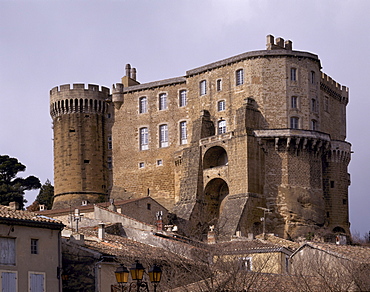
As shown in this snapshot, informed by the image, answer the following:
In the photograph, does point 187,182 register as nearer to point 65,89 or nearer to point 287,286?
point 65,89

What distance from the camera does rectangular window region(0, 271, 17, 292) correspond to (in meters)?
35.7

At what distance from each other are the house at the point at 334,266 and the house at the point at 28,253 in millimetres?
9238

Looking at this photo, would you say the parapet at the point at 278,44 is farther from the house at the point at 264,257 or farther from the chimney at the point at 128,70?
the house at the point at 264,257

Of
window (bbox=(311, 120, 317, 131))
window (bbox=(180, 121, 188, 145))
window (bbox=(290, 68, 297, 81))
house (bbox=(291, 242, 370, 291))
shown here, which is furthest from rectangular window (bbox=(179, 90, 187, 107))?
house (bbox=(291, 242, 370, 291))

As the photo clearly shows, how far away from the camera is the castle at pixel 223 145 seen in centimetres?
6800

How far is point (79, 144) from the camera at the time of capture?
3081 inches

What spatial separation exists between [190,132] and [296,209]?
36.3 feet

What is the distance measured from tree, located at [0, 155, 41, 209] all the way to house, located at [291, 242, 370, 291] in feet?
144

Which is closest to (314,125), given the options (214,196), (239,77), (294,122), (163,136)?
(294,122)

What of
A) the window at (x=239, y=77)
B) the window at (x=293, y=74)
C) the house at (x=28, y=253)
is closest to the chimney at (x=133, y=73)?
the window at (x=239, y=77)

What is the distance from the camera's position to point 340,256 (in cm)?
4009

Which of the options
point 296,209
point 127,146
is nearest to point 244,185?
point 296,209

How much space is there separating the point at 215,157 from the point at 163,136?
661cm

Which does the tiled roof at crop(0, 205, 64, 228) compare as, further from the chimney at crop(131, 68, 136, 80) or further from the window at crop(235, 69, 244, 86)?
the chimney at crop(131, 68, 136, 80)
